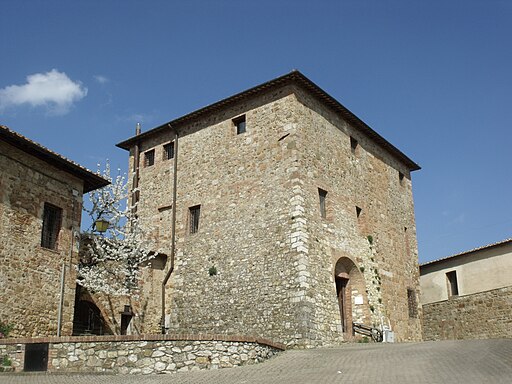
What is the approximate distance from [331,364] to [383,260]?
11.5m

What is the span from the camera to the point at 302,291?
19.2 metres

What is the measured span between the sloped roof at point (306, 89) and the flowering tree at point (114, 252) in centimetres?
280

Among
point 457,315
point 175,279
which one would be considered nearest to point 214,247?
point 175,279

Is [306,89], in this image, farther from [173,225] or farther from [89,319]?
[89,319]

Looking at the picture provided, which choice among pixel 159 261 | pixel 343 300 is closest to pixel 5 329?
pixel 159 261

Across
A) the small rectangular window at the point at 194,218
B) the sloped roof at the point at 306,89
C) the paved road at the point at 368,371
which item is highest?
the sloped roof at the point at 306,89

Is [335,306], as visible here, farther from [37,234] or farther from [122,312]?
[37,234]

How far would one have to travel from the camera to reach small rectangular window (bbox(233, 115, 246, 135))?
2339 cm

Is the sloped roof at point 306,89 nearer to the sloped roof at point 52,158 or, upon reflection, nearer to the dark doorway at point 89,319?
the sloped roof at point 52,158

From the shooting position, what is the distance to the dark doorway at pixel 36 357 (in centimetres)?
1405

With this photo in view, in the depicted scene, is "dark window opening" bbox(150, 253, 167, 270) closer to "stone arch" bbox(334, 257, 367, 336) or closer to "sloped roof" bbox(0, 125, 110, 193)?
"sloped roof" bbox(0, 125, 110, 193)

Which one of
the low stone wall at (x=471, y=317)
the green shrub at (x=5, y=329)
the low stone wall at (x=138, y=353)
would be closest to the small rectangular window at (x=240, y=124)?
the low stone wall at (x=138, y=353)

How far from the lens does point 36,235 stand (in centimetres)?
1795

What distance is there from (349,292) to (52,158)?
11.9 metres
